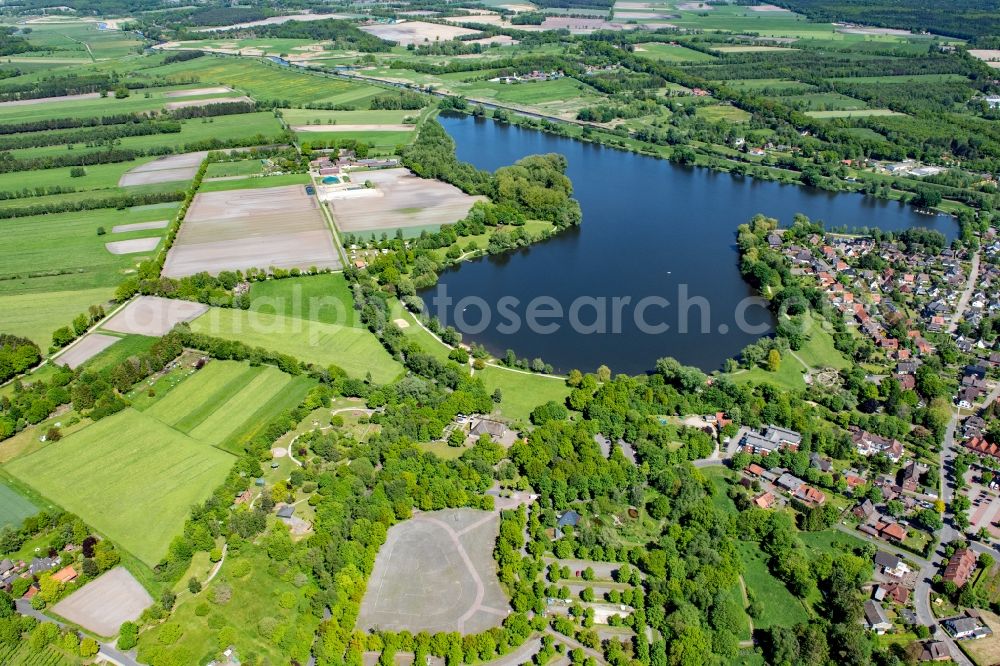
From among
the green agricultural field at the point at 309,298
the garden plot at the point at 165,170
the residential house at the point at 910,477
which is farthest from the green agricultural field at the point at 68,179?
the residential house at the point at 910,477

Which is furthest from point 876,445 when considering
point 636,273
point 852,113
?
point 852,113

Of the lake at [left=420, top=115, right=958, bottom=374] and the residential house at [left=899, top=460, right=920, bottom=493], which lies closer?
the residential house at [left=899, top=460, right=920, bottom=493]

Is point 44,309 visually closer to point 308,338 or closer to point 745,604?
point 308,338

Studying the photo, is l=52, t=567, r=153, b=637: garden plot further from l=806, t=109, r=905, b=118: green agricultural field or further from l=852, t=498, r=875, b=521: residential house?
l=806, t=109, r=905, b=118: green agricultural field

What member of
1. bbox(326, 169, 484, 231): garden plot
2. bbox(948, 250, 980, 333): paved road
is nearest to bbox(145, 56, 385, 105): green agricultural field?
bbox(326, 169, 484, 231): garden plot

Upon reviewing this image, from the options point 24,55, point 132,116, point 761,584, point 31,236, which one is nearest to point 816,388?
point 761,584

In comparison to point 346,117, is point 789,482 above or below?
below
